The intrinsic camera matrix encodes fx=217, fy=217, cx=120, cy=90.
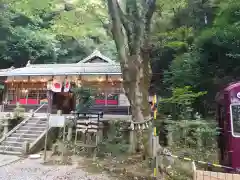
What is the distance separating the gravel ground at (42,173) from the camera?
6.37 metres

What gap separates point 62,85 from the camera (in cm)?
1614

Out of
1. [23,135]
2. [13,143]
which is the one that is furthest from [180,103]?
[13,143]

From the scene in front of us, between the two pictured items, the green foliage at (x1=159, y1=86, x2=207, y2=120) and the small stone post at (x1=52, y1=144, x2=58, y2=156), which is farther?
the green foliage at (x1=159, y1=86, x2=207, y2=120)

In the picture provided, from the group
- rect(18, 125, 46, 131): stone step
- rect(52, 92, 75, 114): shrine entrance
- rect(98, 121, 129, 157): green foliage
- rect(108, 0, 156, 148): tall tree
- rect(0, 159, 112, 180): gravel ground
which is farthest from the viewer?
rect(52, 92, 75, 114): shrine entrance

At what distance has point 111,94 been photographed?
54.1 ft

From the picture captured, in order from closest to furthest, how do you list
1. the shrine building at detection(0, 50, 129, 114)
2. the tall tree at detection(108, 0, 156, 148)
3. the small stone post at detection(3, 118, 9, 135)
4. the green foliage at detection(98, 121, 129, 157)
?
the tall tree at detection(108, 0, 156, 148) < the green foliage at detection(98, 121, 129, 157) < the small stone post at detection(3, 118, 9, 135) < the shrine building at detection(0, 50, 129, 114)

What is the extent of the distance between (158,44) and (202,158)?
9151mm

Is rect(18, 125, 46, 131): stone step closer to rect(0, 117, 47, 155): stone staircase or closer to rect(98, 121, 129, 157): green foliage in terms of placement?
rect(0, 117, 47, 155): stone staircase

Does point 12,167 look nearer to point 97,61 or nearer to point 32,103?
point 32,103

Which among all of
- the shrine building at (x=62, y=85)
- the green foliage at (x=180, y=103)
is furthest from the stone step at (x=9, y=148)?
the green foliage at (x=180, y=103)

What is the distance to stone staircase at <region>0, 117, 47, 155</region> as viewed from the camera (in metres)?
9.73

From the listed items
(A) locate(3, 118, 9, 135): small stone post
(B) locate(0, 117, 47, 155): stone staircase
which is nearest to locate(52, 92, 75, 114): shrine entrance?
(B) locate(0, 117, 47, 155): stone staircase

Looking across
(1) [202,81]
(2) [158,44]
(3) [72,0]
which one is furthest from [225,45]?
(3) [72,0]

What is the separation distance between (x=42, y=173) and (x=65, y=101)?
43.4 ft
